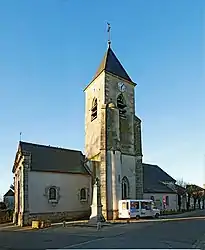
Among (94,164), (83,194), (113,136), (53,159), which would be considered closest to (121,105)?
(113,136)

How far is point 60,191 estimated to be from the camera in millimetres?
31547

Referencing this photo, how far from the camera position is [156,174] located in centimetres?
4972

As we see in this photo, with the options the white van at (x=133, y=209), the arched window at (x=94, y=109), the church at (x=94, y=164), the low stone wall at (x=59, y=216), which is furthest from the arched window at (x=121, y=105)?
the low stone wall at (x=59, y=216)

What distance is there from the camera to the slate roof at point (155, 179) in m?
44.6

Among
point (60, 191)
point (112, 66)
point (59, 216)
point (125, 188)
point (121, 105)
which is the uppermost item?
point (112, 66)

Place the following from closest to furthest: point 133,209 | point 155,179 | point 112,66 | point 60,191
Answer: point 133,209, point 60,191, point 112,66, point 155,179

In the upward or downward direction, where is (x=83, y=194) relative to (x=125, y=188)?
downward

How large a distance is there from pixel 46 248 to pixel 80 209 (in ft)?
64.8

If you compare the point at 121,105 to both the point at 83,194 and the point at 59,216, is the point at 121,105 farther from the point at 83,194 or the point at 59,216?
the point at 59,216

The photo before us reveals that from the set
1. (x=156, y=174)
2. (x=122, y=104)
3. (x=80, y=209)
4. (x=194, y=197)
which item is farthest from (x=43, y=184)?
(x=194, y=197)

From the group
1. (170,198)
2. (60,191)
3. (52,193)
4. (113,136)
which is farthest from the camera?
(170,198)

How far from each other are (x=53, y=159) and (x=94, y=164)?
4.04m

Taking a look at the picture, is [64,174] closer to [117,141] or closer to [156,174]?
[117,141]

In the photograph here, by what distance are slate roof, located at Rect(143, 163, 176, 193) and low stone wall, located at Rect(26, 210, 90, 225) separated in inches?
493
